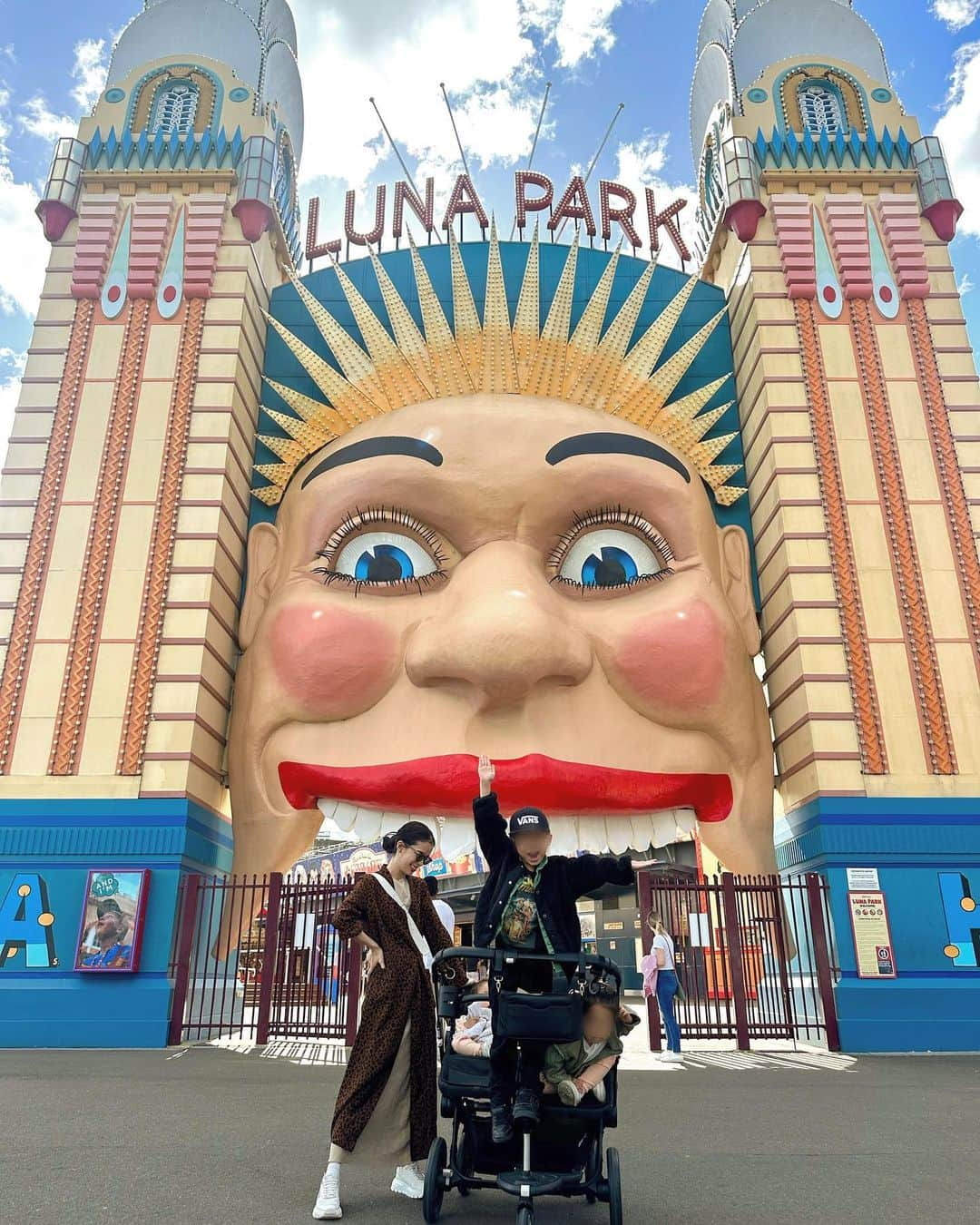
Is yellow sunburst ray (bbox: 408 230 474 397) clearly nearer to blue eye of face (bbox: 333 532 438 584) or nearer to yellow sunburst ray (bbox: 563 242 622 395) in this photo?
yellow sunburst ray (bbox: 563 242 622 395)

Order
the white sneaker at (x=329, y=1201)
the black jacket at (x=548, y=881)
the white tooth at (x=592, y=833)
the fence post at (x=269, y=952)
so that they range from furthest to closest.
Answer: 1. the white tooth at (x=592, y=833)
2. the fence post at (x=269, y=952)
3. the black jacket at (x=548, y=881)
4. the white sneaker at (x=329, y=1201)

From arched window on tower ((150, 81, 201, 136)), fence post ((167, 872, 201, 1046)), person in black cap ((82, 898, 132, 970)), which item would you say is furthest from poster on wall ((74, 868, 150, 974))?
arched window on tower ((150, 81, 201, 136))

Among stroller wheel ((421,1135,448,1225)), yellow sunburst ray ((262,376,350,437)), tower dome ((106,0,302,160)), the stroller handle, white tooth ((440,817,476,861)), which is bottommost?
stroller wheel ((421,1135,448,1225))

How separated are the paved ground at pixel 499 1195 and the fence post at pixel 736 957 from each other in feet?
5.96

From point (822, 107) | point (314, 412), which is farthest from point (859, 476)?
point (314, 412)

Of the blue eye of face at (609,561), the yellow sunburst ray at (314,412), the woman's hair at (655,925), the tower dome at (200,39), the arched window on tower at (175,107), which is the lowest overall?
the woman's hair at (655,925)

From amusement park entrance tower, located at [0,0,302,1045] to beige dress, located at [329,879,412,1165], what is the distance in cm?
564

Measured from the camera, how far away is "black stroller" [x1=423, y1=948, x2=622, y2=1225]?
2.70 m

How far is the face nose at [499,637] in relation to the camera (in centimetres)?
789

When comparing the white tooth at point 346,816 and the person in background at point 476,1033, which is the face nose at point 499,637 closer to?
the white tooth at point 346,816

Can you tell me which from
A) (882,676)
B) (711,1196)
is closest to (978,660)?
(882,676)

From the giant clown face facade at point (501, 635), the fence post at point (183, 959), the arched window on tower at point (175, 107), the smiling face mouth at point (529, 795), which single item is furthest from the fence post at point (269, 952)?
the arched window on tower at point (175, 107)

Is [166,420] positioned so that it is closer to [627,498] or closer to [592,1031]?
[627,498]

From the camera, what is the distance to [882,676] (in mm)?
9133
